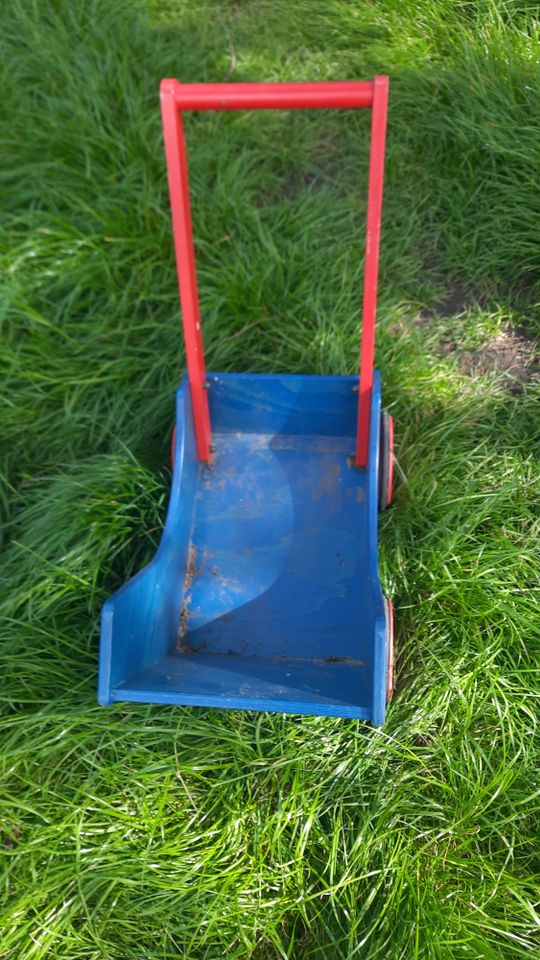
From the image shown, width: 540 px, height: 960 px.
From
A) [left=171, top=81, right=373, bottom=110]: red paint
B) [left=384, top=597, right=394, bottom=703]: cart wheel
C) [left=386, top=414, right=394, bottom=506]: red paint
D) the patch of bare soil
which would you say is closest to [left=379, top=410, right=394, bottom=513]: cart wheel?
[left=386, top=414, right=394, bottom=506]: red paint

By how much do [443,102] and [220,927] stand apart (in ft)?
8.79

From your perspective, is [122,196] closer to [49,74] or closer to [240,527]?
[49,74]

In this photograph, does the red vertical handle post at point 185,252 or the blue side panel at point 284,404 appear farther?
the blue side panel at point 284,404

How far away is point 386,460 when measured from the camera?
7.26ft

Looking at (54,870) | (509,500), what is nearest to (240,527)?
(509,500)

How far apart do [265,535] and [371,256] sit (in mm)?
807

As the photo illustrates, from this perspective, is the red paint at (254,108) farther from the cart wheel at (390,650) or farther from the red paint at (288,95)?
the cart wheel at (390,650)

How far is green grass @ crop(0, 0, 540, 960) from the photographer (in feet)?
5.87

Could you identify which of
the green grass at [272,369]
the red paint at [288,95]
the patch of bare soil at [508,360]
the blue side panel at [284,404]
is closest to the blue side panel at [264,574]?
the blue side panel at [284,404]

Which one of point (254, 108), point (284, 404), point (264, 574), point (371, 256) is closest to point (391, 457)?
point (284, 404)

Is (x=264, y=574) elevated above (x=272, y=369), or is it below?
below

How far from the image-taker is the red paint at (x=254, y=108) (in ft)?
5.42

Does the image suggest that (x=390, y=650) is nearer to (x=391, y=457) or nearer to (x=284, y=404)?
(x=391, y=457)

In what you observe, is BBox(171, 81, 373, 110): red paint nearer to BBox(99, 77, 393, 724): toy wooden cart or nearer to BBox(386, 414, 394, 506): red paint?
BBox(99, 77, 393, 724): toy wooden cart
